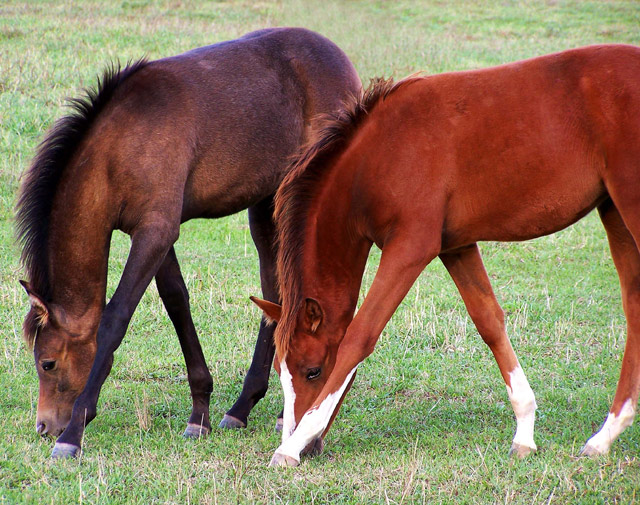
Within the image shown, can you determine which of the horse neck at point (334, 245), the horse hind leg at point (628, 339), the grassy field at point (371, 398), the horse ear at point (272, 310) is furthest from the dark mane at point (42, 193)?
the horse hind leg at point (628, 339)

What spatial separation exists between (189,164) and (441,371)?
2458 mm

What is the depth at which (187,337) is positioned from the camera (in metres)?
5.12

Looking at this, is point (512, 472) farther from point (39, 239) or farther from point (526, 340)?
point (39, 239)

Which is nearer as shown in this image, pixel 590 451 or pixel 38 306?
pixel 590 451

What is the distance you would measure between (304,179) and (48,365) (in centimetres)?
186

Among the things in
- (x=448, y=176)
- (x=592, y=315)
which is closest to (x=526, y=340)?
(x=592, y=315)

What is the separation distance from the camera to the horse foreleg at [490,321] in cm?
448

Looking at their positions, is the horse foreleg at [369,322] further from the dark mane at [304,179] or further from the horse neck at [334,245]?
the dark mane at [304,179]

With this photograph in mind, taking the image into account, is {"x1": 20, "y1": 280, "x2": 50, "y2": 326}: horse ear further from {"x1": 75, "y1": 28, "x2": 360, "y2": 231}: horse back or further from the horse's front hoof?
the horse's front hoof

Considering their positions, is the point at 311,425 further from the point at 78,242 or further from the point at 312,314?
the point at 78,242

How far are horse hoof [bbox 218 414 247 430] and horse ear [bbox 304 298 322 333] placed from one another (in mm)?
1148

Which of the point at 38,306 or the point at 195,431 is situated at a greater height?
the point at 38,306

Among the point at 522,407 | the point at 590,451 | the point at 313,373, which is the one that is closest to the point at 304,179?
the point at 313,373

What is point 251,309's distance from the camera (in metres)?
7.01
